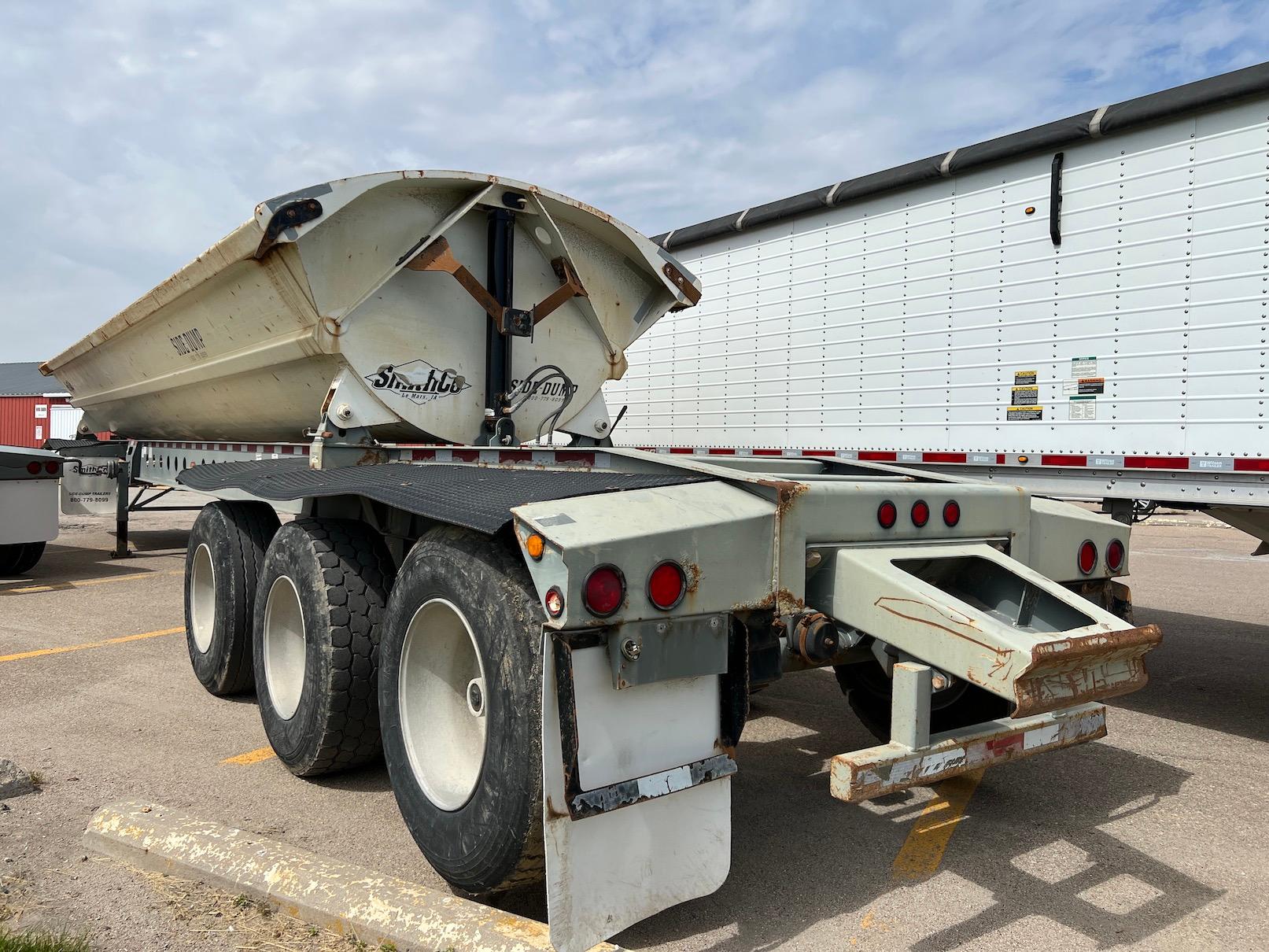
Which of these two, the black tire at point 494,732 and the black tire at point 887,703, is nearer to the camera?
the black tire at point 494,732

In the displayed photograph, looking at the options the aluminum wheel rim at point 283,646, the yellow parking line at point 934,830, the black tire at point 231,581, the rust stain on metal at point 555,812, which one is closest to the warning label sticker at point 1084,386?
the yellow parking line at point 934,830

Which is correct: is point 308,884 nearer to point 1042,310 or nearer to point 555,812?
point 555,812

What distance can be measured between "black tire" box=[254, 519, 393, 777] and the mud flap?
1537mm

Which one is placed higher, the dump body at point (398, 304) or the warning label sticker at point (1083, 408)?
the dump body at point (398, 304)

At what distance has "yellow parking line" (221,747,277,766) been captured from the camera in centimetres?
413

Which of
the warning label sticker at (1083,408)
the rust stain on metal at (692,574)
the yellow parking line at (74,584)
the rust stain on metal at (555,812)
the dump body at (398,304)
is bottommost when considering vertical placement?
the yellow parking line at (74,584)

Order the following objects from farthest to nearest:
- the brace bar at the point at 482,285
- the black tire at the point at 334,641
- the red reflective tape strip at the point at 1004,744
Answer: the brace bar at the point at 482,285, the black tire at the point at 334,641, the red reflective tape strip at the point at 1004,744

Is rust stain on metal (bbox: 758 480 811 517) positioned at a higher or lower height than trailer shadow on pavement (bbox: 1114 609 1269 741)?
higher

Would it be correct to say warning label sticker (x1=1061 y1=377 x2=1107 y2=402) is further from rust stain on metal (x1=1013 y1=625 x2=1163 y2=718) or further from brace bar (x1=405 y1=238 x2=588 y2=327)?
brace bar (x1=405 y1=238 x2=588 y2=327)

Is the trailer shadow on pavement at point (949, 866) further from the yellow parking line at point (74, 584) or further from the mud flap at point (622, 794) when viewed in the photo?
the yellow parking line at point (74, 584)

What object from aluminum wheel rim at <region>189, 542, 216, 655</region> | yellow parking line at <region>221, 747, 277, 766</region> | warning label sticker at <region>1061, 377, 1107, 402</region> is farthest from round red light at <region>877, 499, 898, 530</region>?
aluminum wheel rim at <region>189, 542, 216, 655</region>

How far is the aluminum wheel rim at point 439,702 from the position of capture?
308 centimetres

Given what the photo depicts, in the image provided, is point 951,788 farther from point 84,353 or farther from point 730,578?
point 84,353

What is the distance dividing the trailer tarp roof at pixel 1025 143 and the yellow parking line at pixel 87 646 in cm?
535
